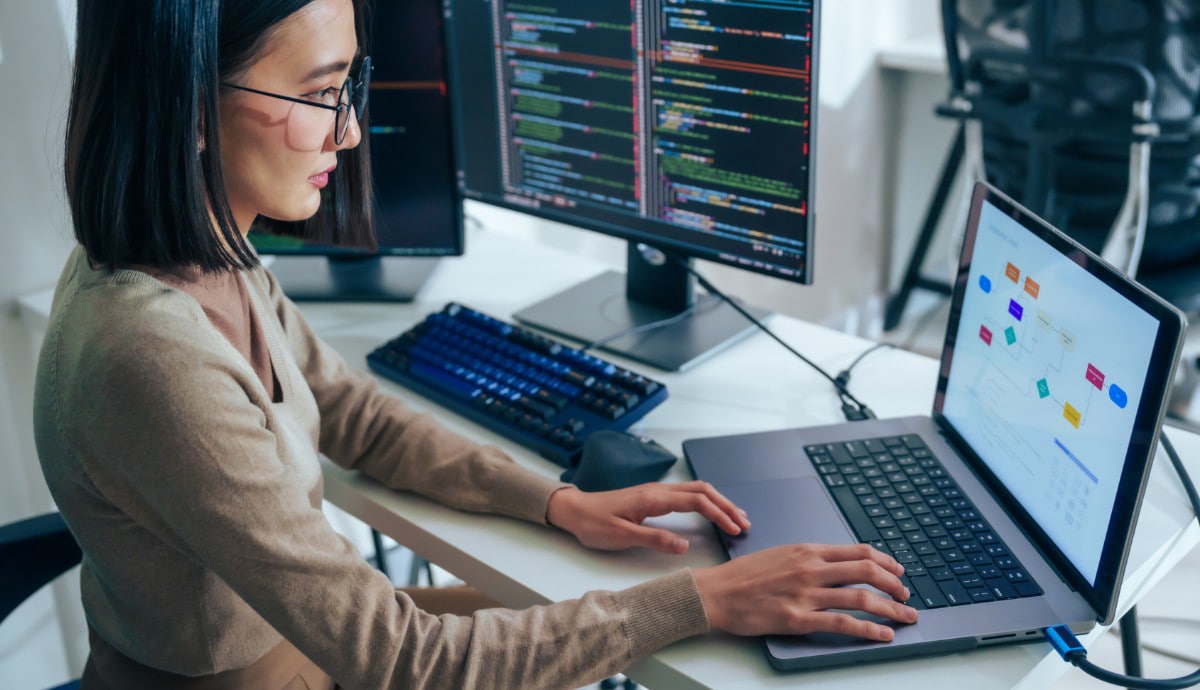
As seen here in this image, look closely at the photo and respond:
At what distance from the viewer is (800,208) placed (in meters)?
1.16

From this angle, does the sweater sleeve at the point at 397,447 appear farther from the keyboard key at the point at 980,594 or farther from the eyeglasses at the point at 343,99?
the keyboard key at the point at 980,594

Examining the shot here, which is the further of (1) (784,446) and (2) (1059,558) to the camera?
(1) (784,446)

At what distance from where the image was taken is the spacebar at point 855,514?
0.91m

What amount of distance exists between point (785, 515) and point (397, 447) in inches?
15.4

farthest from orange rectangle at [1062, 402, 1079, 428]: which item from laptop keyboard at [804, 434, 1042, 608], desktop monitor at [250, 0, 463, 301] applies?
desktop monitor at [250, 0, 463, 301]

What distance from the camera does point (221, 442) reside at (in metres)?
0.77

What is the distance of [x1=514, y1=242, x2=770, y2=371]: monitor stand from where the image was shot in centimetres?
131

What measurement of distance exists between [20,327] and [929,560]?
121cm

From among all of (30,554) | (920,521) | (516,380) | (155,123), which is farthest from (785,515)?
(30,554)

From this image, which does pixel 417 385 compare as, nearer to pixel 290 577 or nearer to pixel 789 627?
pixel 290 577

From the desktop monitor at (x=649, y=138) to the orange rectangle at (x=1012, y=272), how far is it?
278 millimetres

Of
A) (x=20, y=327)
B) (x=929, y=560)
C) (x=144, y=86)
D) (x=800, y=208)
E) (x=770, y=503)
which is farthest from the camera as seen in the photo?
(x=20, y=327)

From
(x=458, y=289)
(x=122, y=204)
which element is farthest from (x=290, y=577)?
(x=458, y=289)

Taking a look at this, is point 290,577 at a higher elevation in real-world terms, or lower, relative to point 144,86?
lower
